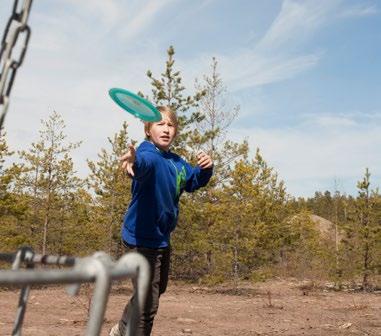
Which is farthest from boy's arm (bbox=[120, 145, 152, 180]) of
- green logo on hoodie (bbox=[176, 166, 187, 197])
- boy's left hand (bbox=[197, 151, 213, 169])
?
boy's left hand (bbox=[197, 151, 213, 169])

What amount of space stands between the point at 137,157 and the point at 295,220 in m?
19.4

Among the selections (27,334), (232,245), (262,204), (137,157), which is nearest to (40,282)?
(137,157)

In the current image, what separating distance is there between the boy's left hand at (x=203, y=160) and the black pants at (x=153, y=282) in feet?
2.31

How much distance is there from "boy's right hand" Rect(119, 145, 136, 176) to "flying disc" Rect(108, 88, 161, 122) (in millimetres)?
238

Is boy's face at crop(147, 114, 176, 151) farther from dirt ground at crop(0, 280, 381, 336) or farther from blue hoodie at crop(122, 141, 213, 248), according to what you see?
dirt ground at crop(0, 280, 381, 336)

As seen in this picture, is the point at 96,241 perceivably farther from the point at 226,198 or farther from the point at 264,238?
the point at 264,238

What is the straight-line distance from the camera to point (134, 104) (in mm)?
2762

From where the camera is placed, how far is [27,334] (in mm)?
5344

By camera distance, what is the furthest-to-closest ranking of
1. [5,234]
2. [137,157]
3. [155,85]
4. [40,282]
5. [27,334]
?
[155,85]
[5,234]
[27,334]
[137,157]
[40,282]

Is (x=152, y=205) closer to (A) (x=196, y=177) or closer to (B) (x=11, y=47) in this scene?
(A) (x=196, y=177)

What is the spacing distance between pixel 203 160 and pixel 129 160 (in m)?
0.99

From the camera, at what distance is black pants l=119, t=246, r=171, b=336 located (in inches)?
128

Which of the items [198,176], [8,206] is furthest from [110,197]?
[198,176]

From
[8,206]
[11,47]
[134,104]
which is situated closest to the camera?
[11,47]
